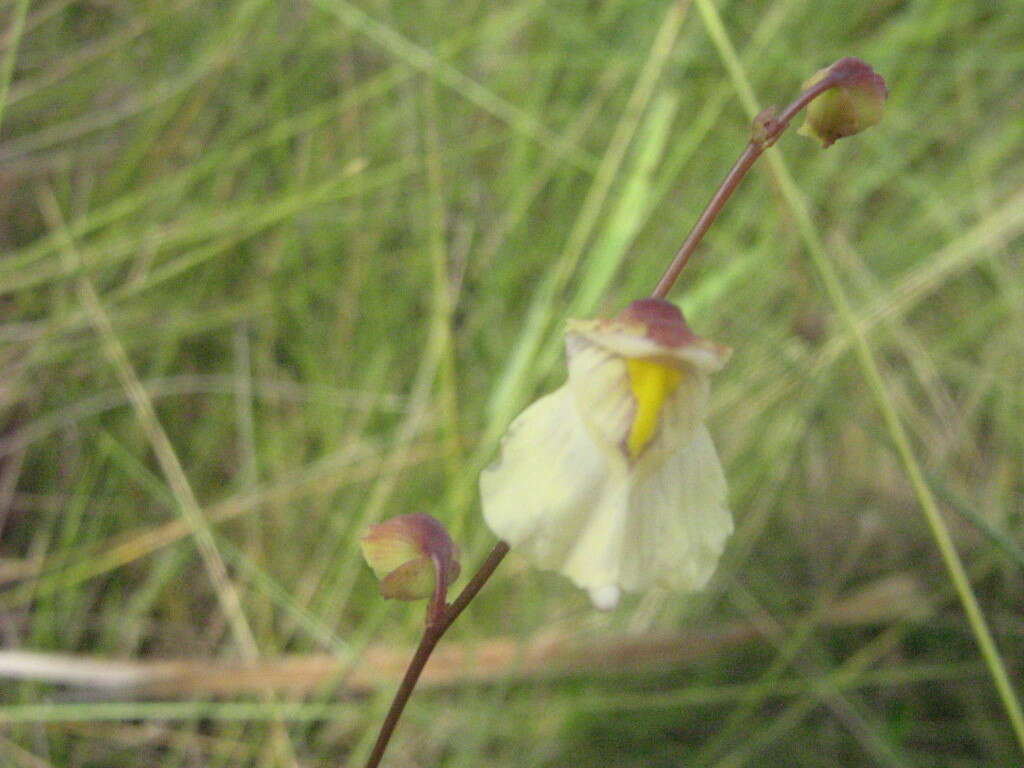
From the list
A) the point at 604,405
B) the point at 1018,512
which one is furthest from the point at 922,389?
the point at 604,405

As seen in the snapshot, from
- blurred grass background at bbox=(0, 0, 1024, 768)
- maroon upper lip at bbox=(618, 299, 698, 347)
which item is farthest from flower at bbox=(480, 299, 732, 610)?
blurred grass background at bbox=(0, 0, 1024, 768)

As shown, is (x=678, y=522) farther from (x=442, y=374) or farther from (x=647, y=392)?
(x=442, y=374)

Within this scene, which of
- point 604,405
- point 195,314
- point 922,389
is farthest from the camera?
point 922,389

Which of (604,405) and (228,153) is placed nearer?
(604,405)

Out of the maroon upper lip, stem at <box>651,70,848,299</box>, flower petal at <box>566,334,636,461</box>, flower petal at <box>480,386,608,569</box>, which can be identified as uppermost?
stem at <box>651,70,848,299</box>

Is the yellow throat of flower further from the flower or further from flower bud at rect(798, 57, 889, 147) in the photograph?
flower bud at rect(798, 57, 889, 147)

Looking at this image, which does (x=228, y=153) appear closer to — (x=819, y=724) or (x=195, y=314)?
(x=195, y=314)
